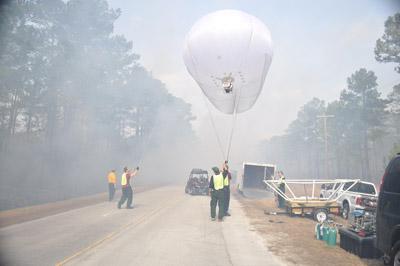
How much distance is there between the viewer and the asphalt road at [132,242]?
22.0 feet

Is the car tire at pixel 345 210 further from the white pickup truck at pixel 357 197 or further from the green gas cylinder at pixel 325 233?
the green gas cylinder at pixel 325 233

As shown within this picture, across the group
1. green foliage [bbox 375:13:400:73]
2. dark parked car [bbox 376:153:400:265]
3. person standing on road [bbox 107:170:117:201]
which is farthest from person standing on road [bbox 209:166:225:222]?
green foliage [bbox 375:13:400:73]

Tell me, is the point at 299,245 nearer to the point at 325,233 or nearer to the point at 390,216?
the point at 325,233

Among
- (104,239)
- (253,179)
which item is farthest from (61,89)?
(104,239)

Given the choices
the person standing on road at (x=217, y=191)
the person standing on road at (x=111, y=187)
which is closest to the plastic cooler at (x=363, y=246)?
the person standing on road at (x=217, y=191)

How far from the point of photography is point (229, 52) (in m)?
13.1

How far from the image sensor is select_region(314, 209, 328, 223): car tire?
501 inches

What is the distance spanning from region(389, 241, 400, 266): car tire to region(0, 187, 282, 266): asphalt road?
1.98m

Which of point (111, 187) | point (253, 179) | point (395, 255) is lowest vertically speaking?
point (395, 255)

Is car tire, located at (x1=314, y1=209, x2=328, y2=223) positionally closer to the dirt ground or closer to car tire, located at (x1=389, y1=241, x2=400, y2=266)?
the dirt ground

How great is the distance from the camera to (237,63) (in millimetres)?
13398

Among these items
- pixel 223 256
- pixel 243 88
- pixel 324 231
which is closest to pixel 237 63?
pixel 243 88

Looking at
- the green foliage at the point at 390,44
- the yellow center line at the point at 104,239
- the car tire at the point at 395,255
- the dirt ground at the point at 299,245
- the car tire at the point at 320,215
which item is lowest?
the yellow center line at the point at 104,239

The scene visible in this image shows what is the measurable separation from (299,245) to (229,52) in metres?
7.60
